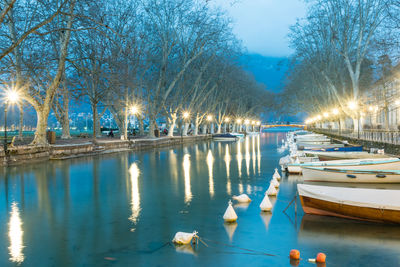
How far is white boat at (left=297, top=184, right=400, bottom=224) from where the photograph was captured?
10.0 metres

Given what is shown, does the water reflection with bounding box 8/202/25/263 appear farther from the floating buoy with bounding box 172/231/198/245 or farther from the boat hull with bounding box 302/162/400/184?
the boat hull with bounding box 302/162/400/184

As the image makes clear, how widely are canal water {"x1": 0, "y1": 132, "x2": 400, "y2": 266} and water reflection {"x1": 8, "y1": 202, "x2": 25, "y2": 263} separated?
20 mm

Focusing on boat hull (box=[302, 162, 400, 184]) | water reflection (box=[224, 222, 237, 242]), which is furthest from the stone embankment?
water reflection (box=[224, 222, 237, 242])

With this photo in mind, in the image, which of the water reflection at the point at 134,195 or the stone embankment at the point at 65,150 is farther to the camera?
the stone embankment at the point at 65,150

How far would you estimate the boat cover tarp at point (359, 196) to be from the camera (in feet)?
32.8

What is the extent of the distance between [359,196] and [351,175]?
7495 millimetres

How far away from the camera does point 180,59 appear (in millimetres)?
56125

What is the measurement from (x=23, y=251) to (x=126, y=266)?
250 centimetres

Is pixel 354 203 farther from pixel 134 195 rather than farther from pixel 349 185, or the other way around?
pixel 134 195

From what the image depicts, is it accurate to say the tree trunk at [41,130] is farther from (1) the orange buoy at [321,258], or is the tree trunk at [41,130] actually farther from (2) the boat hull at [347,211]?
(1) the orange buoy at [321,258]

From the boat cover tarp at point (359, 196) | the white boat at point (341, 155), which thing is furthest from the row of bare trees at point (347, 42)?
the boat cover tarp at point (359, 196)

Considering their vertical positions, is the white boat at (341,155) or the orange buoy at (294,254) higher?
the white boat at (341,155)

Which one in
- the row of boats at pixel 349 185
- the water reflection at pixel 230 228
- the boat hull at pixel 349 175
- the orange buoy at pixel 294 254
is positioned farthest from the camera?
the boat hull at pixel 349 175

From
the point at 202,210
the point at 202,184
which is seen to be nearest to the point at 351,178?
the point at 202,184
